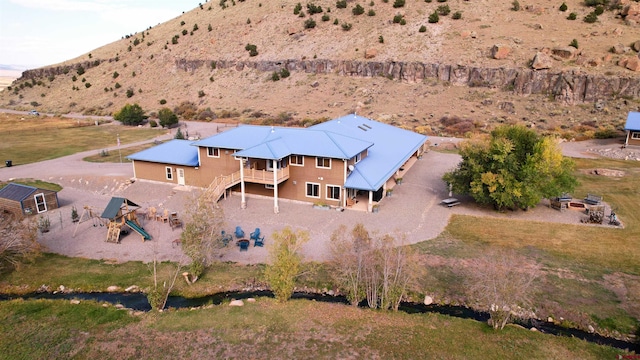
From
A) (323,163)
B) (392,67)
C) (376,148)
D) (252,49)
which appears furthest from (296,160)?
(252,49)

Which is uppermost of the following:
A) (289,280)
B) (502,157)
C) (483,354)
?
(502,157)

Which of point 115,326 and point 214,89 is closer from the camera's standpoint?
point 115,326

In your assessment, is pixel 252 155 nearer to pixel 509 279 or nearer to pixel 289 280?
pixel 289 280

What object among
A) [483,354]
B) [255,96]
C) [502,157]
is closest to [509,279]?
[483,354]

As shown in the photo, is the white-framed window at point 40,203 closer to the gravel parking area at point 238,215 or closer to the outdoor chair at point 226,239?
the gravel parking area at point 238,215

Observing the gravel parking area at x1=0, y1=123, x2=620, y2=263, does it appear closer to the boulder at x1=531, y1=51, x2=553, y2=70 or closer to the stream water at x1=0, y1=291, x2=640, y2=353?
the stream water at x1=0, y1=291, x2=640, y2=353

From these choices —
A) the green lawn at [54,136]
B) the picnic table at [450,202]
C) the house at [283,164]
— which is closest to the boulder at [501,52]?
the house at [283,164]

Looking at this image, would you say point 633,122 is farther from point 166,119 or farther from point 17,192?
point 166,119
